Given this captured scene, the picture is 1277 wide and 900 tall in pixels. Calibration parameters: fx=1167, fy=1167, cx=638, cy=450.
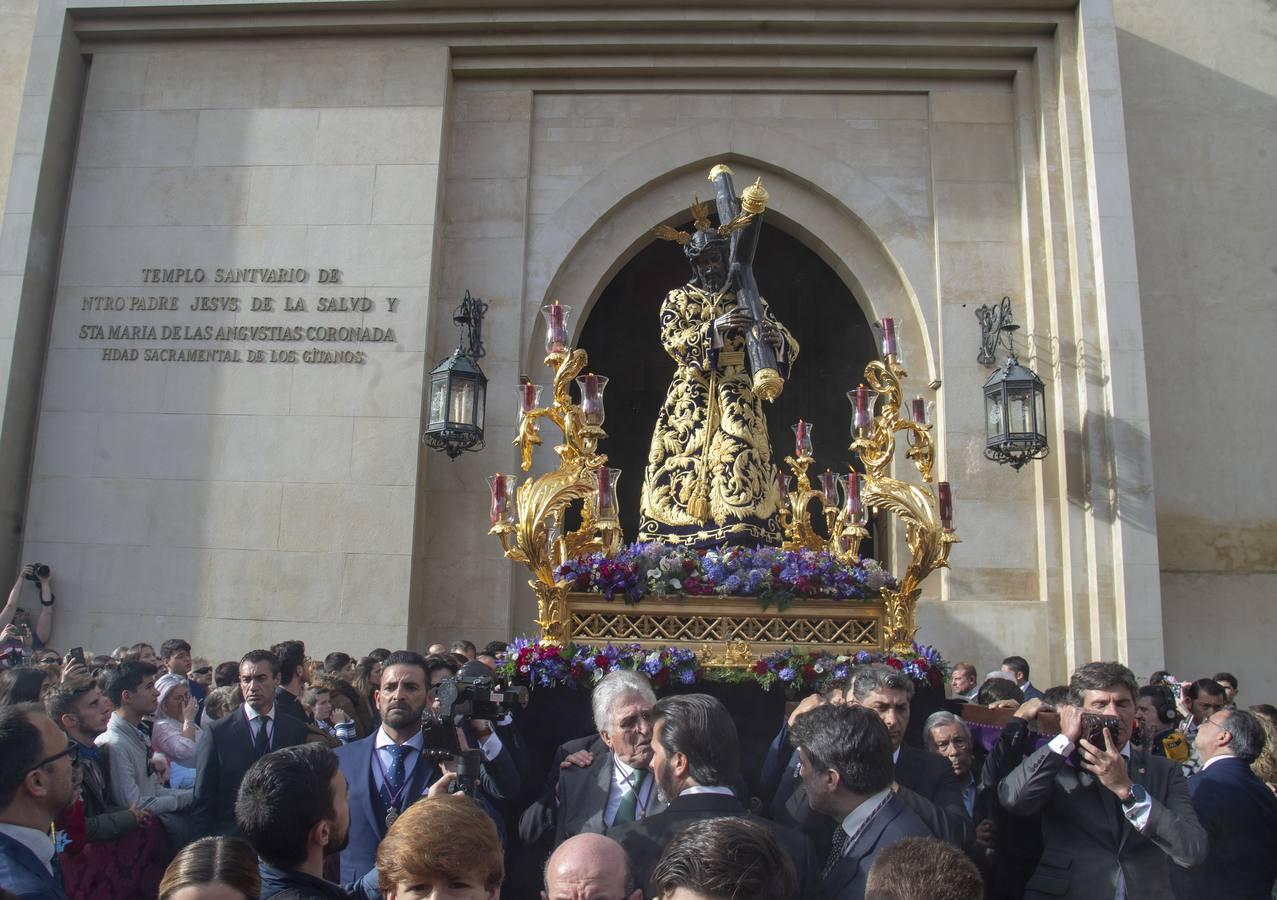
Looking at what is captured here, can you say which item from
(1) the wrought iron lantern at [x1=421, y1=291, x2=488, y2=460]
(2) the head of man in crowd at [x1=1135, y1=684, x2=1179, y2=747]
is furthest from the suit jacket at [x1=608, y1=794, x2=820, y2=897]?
(1) the wrought iron lantern at [x1=421, y1=291, x2=488, y2=460]

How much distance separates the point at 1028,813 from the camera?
3.91 meters

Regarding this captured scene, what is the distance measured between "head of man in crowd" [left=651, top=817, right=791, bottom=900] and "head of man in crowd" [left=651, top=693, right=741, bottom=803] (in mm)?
1106

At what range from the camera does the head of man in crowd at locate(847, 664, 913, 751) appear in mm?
4422

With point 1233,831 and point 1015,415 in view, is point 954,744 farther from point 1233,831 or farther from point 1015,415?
point 1015,415

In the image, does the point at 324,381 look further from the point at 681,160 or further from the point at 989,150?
the point at 989,150

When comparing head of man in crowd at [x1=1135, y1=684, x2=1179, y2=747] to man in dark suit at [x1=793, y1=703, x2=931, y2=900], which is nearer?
man in dark suit at [x1=793, y1=703, x2=931, y2=900]

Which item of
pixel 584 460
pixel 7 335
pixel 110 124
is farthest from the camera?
pixel 110 124

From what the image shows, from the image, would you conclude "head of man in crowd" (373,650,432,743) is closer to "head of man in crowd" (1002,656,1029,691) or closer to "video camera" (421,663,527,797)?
"video camera" (421,663,527,797)

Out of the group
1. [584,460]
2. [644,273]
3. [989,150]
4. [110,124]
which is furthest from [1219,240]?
[110,124]

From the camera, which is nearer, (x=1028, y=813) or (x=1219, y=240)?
(x=1028, y=813)

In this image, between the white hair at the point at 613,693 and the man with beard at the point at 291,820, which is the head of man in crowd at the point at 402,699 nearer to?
the white hair at the point at 613,693

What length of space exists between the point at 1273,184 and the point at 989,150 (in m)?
3.05

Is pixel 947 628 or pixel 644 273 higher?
pixel 644 273

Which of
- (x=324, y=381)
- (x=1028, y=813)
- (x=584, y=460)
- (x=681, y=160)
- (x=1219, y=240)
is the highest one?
(x=681, y=160)
